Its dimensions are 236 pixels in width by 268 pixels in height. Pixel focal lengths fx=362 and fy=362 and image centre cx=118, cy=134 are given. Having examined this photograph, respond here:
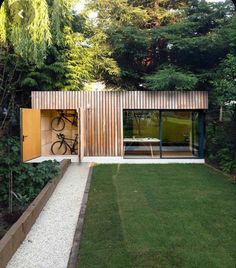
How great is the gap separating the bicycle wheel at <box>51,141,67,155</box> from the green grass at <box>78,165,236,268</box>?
528 cm

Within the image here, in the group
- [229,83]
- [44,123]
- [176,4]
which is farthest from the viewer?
[176,4]

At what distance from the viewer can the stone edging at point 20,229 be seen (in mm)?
4420

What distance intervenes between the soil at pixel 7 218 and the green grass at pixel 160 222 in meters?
1.19

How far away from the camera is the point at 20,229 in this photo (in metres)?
5.21

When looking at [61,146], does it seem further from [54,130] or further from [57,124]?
[57,124]

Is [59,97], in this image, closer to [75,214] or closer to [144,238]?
[75,214]

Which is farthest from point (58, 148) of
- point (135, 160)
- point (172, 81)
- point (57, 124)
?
point (172, 81)

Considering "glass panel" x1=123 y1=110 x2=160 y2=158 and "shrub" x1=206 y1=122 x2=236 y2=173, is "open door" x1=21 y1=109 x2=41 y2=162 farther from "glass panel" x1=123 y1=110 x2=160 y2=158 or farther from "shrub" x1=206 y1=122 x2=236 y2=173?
"shrub" x1=206 y1=122 x2=236 y2=173

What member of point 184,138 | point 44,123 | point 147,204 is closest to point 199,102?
point 184,138

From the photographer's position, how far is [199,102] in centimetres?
1378

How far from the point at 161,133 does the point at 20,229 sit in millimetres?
9461

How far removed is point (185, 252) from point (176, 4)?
17.3 m

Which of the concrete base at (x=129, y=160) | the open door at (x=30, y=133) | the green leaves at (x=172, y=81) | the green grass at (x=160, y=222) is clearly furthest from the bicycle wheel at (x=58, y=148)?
the green grass at (x=160, y=222)

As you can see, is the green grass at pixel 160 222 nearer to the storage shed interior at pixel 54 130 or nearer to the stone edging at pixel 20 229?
the stone edging at pixel 20 229
